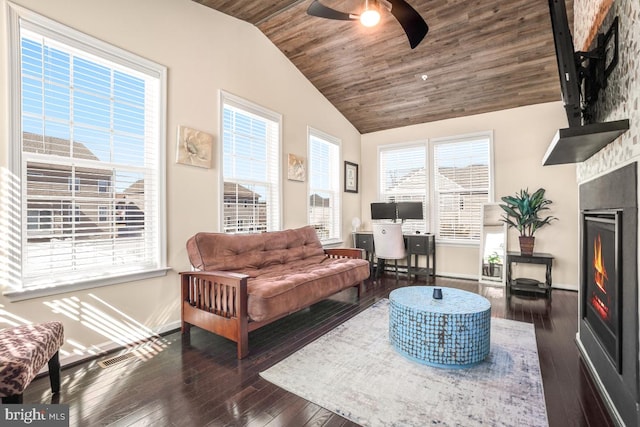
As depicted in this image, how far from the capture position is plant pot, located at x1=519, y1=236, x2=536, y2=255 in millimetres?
4266

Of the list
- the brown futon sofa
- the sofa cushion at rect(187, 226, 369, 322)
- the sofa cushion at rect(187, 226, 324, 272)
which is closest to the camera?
the brown futon sofa

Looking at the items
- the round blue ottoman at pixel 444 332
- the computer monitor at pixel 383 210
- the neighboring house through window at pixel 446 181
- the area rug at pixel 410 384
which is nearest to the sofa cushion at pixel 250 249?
the area rug at pixel 410 384

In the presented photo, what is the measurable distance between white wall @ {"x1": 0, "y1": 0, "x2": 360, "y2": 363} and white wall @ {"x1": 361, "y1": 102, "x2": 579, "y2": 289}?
301 centimetres

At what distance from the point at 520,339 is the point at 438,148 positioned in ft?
11.5

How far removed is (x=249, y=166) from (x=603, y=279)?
3.47m

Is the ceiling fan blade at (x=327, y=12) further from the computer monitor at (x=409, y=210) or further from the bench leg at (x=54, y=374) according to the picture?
the computer monitor at (x=409, y=210)

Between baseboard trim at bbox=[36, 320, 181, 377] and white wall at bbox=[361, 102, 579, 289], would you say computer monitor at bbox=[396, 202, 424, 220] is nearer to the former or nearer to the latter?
white wall at bbox=[361, 102, 579, 289]

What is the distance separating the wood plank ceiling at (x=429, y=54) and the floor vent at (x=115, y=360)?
11.6 feet

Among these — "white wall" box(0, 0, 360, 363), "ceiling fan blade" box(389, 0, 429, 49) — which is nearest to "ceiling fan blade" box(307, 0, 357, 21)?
"ceiling fan blade" box(389, 0, 429, 49)

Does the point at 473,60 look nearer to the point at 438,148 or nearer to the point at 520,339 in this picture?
the point at 438,148

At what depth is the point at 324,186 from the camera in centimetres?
516

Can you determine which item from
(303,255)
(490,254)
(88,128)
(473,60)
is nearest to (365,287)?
(303,255)

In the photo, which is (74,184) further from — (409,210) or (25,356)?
(409,210)

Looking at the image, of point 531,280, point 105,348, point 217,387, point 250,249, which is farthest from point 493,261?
point 105,348
